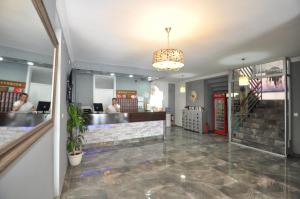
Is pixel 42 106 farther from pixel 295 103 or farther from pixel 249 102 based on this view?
pixel 249 102

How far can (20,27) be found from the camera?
1.09 m

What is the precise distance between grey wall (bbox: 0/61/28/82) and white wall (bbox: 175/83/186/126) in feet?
30.8

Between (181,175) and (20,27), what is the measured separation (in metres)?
3.60

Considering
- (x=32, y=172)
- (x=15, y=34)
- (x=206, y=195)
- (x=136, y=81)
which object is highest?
(x=136, y=81)

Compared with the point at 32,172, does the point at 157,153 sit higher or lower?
lower

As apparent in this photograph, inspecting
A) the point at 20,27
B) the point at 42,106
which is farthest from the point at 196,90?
the point at 20,27

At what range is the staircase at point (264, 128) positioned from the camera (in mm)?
5288

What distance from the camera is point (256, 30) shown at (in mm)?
3215

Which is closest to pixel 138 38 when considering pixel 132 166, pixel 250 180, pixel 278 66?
pixel 132 166

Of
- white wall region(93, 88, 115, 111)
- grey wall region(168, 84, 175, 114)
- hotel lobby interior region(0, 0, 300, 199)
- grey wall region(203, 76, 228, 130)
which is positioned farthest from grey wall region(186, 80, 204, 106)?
white wall region(93, 88, 115, 111)

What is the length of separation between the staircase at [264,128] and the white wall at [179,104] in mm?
3930

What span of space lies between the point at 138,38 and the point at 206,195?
3456 mm

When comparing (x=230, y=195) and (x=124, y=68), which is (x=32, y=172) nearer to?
(x=230, y=195)

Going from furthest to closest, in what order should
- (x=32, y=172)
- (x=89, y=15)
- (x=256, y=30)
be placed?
(x=256, y=30) < (x=89, y=15) < (x=32, y=172)
